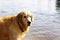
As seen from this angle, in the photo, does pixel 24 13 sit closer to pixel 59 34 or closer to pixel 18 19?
pixel 18 19

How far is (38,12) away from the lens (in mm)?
13281

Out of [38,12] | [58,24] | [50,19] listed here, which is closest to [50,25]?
[58,24]

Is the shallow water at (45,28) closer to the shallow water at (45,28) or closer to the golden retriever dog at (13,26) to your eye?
the shallow water at (45,28)

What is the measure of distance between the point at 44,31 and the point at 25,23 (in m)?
3.02

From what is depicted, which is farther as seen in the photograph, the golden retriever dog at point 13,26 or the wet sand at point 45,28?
the wet sand at point 45,28

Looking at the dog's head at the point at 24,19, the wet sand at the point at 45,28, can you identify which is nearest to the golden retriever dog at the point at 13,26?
the dog's head at the point at 24,19

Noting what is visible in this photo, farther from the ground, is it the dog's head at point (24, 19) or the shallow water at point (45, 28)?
the dog's head at point (24, 19)

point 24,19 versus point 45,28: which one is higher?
point 24,19

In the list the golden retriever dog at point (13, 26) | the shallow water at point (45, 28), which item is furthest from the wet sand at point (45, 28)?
the golden retriever dog at point (13, 26)

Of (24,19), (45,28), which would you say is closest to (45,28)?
(45,28)

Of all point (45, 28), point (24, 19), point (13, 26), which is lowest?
point (45, 28)

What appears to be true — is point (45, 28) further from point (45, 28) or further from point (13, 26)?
point (13, 26)

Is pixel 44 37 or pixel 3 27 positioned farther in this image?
pixel 44 37

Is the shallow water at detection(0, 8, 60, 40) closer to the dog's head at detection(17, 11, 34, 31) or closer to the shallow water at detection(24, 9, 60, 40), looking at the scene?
the shallow water at detection(24, 9, 60, 40)
